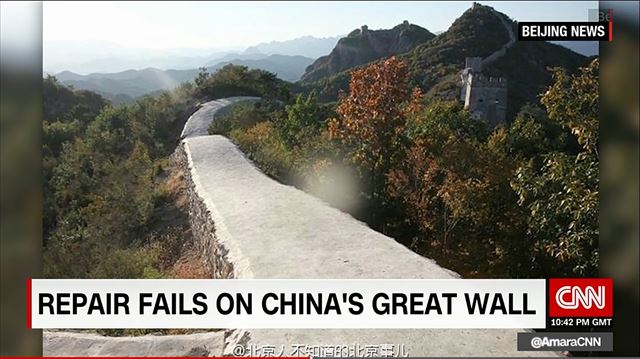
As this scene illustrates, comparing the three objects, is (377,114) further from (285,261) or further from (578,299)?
(578,299)

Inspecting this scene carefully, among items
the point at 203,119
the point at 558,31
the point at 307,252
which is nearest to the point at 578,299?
the point at 558,31

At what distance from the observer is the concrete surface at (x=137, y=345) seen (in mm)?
4941

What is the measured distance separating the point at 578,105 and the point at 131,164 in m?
13.7

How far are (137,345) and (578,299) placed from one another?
4.44m

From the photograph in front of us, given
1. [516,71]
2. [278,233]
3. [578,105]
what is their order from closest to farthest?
[578,105] < [278,233] < [516,71]

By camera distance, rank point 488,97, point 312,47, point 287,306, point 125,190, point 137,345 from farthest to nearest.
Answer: point 312,47
point 488,97
point 125,190
point 137,345
point 287,306

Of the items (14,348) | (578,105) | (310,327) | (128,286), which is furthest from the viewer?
(578,105)

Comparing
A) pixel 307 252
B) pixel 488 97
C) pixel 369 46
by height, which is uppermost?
pixel 369 46

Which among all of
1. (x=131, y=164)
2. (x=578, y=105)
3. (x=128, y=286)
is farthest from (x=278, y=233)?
(x=131, y=164)

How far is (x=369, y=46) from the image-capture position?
272ft

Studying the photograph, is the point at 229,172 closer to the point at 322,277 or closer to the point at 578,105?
the point at 322,277

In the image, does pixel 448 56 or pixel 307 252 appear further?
pixel 448 56

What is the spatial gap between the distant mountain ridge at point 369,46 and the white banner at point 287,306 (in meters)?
78.3

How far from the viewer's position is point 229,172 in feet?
35.7
